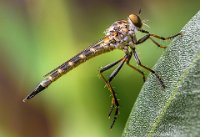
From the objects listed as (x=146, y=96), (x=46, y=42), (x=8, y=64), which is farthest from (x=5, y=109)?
(x=146, y=96)

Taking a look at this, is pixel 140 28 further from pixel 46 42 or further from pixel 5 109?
pixel 5 109

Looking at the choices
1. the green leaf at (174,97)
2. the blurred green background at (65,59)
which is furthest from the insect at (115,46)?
the green leaf at (174,97)

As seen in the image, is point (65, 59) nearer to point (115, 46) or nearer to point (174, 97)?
point (115, 46)

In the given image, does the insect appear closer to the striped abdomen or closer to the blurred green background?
the striped abdomen

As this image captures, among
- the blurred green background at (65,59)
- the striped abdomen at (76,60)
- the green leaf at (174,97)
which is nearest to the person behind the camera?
the green leaf at (174,97)

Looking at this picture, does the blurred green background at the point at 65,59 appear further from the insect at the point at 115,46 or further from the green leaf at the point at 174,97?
the green leaf at the point at 174,97

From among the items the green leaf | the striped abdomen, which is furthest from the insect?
the green leaf
